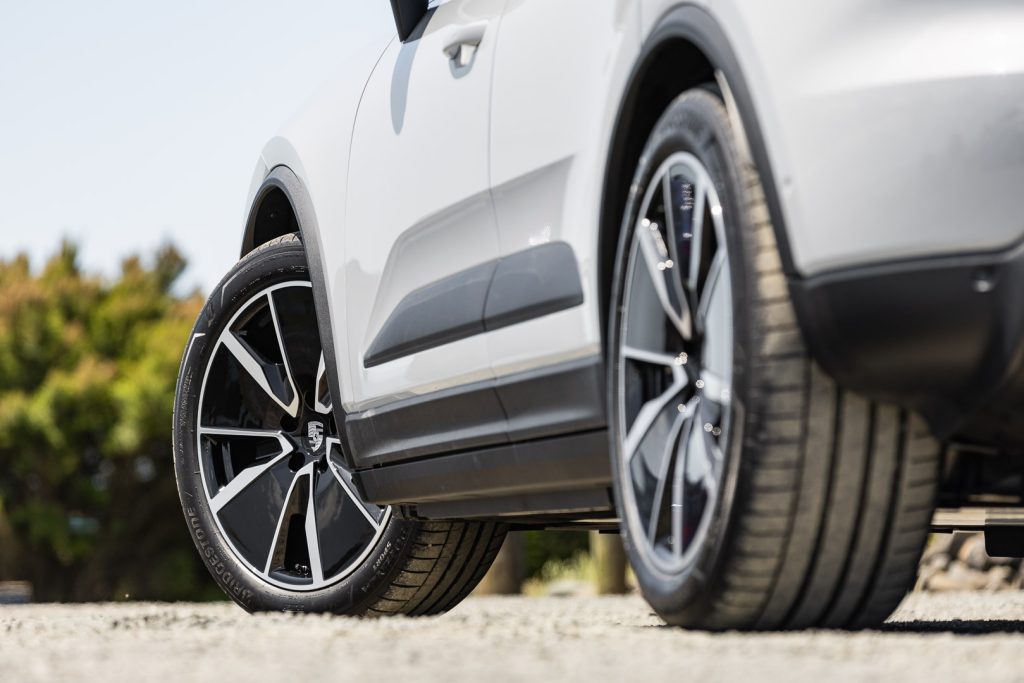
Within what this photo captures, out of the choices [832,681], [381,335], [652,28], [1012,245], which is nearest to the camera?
[832,681]

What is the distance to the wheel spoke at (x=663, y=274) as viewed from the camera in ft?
8.95

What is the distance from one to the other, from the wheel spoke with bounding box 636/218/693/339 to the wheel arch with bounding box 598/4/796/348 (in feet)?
0.55

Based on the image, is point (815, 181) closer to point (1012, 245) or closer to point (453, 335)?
point (1012, 245)

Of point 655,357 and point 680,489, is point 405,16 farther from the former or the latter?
point 680,489

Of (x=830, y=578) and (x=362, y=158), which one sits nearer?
(x=830, y=578)

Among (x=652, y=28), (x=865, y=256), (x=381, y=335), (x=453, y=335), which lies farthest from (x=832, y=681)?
(x=381, y=335)

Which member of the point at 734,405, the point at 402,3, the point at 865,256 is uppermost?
the point at 402,3

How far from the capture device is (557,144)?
3.11 m

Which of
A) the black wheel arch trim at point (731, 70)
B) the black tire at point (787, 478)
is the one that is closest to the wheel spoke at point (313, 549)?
the black tire at point (787, 478)

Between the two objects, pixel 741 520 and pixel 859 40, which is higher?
pixel 859 40

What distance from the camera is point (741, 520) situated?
2.47 m

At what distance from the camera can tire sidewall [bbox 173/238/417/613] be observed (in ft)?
13.5

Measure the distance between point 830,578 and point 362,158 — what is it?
1864mm

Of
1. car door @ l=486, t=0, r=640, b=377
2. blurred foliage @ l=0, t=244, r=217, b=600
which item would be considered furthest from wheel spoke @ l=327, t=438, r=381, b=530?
blurred foliage @ l=0, t=244, r=217, b=600
